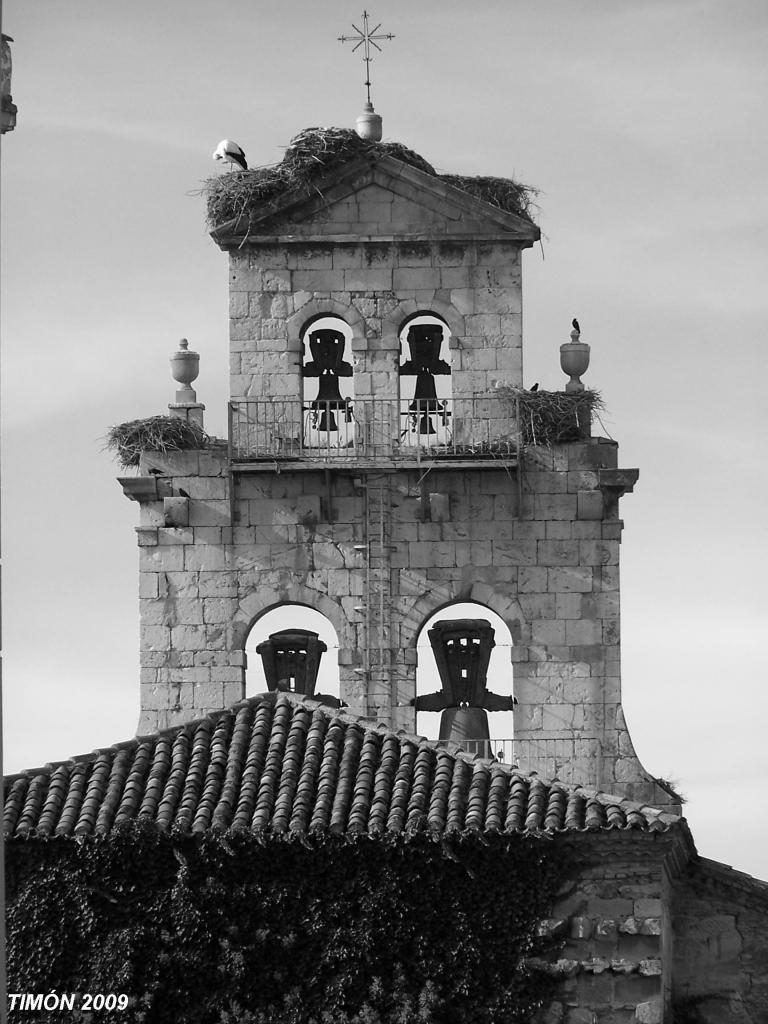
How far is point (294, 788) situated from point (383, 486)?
6964 millimetres

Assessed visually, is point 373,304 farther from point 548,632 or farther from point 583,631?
point 583,631

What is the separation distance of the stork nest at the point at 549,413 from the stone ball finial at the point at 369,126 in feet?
11.2

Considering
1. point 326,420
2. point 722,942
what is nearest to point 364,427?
point 326,420

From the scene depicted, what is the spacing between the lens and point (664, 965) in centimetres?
2719

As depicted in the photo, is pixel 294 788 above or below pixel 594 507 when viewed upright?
below

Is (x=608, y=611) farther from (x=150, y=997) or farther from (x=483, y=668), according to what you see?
(x=150, y=997)

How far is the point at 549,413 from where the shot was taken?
32844 mm

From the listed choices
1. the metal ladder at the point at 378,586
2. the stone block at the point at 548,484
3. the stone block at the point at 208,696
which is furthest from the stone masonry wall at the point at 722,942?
the stone block at the point at 208,696

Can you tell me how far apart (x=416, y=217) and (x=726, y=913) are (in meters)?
8.76

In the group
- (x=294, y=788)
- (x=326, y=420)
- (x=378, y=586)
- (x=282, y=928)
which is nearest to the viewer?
(x=282, y=928)

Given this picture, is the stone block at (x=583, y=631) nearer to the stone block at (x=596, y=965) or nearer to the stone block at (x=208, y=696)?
the stone block at (x=208, y=696)

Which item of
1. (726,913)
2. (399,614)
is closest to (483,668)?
(399,614)

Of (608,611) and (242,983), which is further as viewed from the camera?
(608,611)

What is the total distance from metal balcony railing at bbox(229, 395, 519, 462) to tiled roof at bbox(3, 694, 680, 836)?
5686 mm
